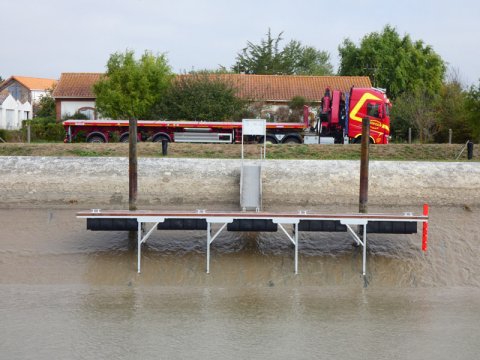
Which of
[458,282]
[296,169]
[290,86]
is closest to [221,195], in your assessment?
[296,169]

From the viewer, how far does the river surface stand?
10.5 metres

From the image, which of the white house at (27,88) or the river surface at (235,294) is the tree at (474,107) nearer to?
the river surface at (235,294)

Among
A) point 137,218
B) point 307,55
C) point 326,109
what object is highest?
point 307,55

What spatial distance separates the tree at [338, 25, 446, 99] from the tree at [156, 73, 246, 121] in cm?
1892

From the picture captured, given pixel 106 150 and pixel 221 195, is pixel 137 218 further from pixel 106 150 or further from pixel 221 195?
pixel 106 150

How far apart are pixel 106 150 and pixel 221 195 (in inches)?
210

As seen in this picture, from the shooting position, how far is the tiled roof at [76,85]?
41.6 meters

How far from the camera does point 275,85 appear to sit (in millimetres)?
41406

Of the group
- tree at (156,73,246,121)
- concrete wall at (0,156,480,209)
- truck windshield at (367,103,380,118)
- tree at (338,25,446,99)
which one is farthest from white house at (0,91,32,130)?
concrete wall at (0,156,480,209)

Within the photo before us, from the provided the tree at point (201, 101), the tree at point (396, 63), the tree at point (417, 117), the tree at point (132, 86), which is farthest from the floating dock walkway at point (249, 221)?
the tree at point (396, 63)

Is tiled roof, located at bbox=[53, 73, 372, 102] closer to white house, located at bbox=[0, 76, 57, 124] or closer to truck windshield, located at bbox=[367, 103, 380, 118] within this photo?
truck windshield, located at bbox=[367, 103, 380, 118]

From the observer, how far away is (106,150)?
74.2 ft

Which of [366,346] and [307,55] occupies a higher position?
[307,55]

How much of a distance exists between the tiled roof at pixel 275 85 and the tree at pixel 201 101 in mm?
7561
